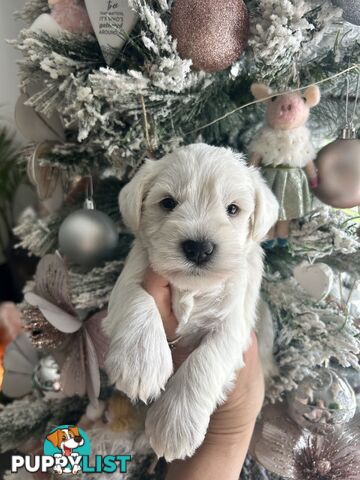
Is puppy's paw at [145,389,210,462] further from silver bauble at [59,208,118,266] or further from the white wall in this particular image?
the white wall

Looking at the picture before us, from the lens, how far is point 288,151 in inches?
37.4

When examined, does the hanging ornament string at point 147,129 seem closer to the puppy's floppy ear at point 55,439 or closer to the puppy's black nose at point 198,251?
the puppy's black nose at point 198,251

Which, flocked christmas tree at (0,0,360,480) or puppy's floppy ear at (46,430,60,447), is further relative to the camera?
puppy's floppy ear at (46,430,60,447)

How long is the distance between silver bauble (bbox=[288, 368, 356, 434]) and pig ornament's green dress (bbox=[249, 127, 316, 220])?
399 millimetres

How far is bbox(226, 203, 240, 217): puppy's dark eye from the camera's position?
34.3 inches

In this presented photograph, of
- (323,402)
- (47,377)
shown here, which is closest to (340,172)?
(323,402)

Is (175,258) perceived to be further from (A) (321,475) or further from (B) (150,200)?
(A) (321,475)

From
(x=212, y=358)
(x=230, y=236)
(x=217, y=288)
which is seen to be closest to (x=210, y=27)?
(x=230, y=236)

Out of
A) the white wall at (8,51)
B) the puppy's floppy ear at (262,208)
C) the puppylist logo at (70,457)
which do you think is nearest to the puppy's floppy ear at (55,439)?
the puppylist logo at (70,457)

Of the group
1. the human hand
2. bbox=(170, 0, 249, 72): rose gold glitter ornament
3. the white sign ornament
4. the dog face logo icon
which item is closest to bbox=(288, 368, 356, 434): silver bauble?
the human hand

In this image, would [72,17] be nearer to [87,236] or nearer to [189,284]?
[87,236]

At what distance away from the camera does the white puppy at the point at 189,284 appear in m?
0.78

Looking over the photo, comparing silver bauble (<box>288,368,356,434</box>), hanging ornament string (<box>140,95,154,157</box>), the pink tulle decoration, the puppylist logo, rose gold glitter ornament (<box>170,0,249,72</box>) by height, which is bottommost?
the puppylist logo

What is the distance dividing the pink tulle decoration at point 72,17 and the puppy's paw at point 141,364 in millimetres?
695
